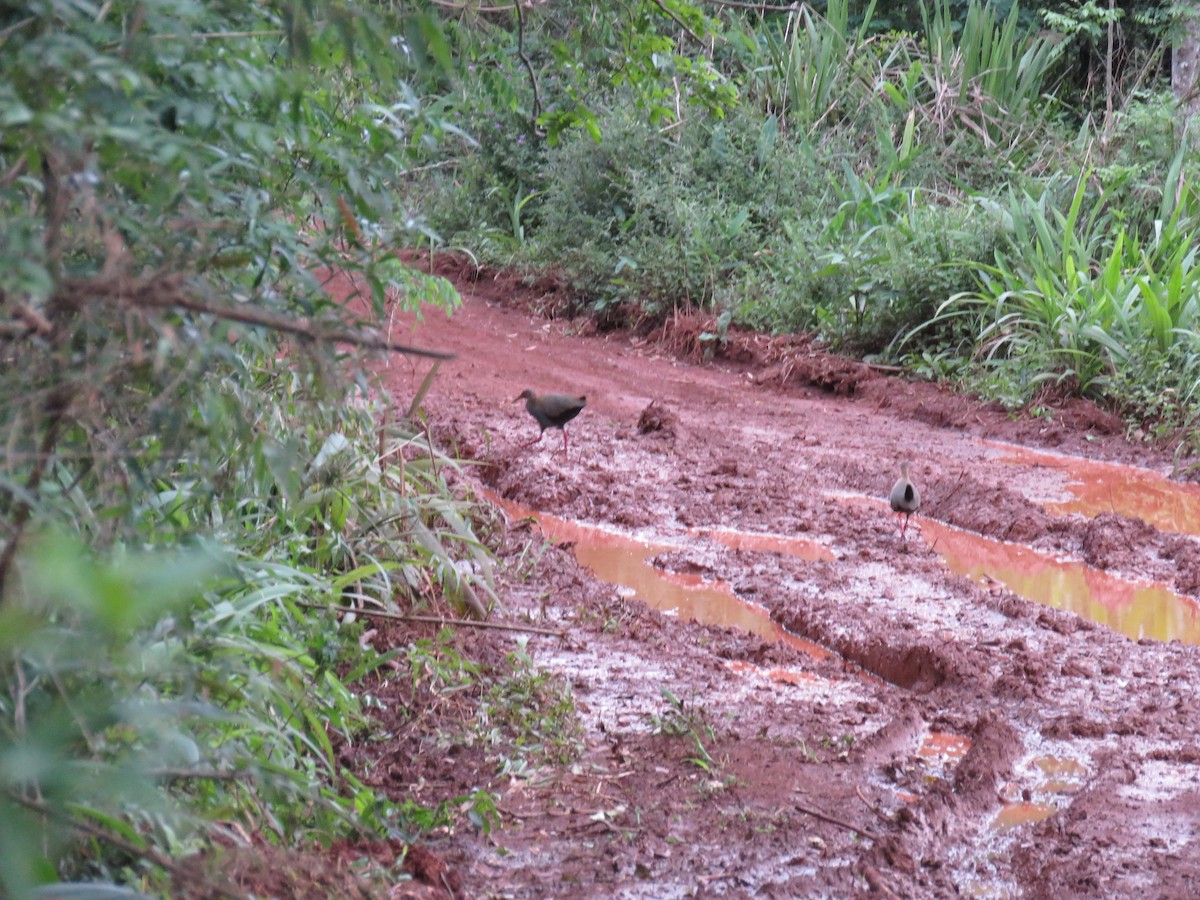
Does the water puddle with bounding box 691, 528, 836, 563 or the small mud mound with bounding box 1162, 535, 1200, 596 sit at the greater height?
the small mud mound with bounding box 1162, 535, 1200, 596

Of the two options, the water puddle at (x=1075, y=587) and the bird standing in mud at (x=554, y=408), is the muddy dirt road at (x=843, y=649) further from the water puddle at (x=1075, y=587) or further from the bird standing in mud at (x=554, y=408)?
the bird standing in mud at (x=554, y=408)

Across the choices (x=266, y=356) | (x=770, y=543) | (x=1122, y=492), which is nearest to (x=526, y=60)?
(x=266, y=356)

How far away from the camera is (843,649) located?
455 cm

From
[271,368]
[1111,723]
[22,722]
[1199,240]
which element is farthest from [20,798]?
[1199,240]

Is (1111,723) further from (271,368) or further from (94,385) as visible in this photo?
(94,385)

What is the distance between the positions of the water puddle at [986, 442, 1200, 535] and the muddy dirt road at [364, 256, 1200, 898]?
28mm

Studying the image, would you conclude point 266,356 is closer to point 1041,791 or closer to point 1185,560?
point 1041,791

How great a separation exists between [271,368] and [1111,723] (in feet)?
8.91

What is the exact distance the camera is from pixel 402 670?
364 centimetres

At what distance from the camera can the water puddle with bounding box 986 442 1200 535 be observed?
21.2 feet

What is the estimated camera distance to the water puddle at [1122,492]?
6.46 metres

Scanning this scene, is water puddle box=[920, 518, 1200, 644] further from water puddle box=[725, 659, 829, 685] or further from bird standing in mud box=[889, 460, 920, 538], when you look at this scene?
water puddle box=[725, 659, 829, 685]

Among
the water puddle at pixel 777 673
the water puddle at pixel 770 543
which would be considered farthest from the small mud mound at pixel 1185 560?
the water puddle at pixel 777 673

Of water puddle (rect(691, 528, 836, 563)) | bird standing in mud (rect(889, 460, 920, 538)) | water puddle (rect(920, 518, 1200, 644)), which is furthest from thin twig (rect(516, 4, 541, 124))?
water puddle (rect(920, 518, 1200, 644))
